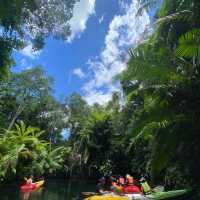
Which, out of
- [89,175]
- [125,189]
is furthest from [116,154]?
[125,189]

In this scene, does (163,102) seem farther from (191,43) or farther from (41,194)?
(41,194)

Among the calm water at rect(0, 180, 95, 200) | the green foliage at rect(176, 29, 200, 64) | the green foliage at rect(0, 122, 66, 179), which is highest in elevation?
the green foliage at rect(0, 122, 66, 179)

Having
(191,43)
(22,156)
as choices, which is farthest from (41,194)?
(191,43)

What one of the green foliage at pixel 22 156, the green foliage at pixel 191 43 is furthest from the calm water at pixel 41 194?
the green foliage at pixel 191 43

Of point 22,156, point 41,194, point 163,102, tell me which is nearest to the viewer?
point 163,102

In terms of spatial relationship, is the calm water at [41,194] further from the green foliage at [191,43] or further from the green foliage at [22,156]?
the green foliage at [191,43]

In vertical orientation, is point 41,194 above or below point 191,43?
below

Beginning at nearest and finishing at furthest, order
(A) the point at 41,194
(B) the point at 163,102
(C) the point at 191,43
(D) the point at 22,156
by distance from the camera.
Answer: (C) the point at 191,43, (B) the point at 163,102, (A) the point at 41,194, (D) the point at 22,156

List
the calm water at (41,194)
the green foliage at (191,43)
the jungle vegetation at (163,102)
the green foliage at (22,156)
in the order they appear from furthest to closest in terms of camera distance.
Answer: the green foliage at (22,156), the calm water at (41,194), the jungle vegetation at (163,102), the green foliage at (191,43)

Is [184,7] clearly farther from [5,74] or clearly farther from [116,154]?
[116,154]

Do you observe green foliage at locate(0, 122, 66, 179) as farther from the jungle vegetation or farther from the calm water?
the calm water

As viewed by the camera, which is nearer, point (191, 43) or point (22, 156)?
point (191, 43)

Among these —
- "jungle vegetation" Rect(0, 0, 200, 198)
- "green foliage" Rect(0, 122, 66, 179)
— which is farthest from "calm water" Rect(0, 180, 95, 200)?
"jungle vegetation" Rect(0, 0, 200, 198)

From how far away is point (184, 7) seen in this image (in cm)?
988
